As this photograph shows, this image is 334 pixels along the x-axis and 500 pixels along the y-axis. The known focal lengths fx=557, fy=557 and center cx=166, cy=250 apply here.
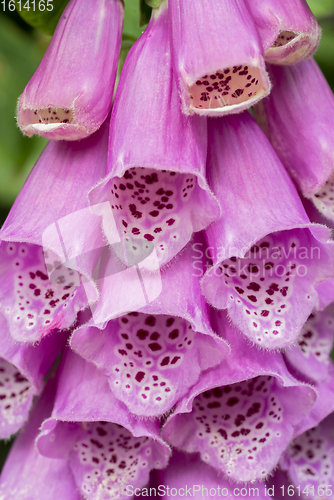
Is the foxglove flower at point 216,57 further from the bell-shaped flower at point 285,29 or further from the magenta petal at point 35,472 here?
the magenta petal at point 35,472

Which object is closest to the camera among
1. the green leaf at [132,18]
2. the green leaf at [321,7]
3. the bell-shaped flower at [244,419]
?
the bell-shaped flower at [244,419]

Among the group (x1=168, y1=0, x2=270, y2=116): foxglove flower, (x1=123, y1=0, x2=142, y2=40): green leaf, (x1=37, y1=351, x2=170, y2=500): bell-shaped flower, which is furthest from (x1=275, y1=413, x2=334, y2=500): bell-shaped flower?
(x1=123, y1=0, x2=142, y2=40): green leaf

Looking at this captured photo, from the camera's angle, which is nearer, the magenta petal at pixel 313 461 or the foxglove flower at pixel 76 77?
the foxglove flower at pixel 76 77

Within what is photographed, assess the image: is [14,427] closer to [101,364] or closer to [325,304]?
[101,364]

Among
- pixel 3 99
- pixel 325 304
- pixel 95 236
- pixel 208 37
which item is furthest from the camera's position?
pixel 3 99

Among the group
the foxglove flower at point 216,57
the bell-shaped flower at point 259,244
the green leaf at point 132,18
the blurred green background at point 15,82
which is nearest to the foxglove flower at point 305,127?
the bell-shaped flower at point 259,244

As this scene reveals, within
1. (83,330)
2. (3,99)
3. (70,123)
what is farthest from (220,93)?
(3,99)

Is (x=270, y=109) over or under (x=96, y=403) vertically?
over
